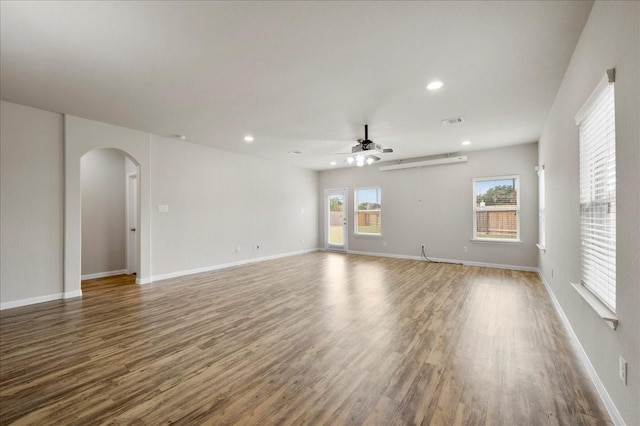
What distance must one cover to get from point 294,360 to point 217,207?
4.67m

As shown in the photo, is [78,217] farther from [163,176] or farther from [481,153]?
[481,153]

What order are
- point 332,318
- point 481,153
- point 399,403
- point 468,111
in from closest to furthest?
point 399,403 → point 332,318 → point 468,111 → point 481,153

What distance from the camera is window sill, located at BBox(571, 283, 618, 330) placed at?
1.60 meters

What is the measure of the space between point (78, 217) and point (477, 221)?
790 centimetres

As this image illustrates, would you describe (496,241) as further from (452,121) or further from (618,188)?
(618,188)

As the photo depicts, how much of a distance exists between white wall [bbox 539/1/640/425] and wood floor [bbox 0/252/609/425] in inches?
12.2

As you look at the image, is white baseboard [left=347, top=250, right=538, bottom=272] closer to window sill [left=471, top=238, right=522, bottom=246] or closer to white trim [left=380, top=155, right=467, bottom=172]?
window sill [left=471, top=238, right=522, bottom=246]

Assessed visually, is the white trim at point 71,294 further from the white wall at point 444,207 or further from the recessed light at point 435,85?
the white wall at point 444,207

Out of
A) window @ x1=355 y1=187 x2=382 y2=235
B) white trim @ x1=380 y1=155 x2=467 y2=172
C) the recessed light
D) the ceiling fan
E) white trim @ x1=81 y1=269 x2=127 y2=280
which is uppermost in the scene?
the recessed light

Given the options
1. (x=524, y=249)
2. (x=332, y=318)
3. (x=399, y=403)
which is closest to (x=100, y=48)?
(x=332, y=318)

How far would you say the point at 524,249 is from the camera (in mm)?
5836

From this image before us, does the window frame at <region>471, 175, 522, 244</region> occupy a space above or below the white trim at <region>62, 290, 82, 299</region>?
above

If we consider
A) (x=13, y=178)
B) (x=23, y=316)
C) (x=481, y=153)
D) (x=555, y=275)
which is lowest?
(x=23, y=316)

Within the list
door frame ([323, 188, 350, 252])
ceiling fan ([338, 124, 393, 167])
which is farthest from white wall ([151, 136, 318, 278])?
ceiling fan ([338, 124, 393, 167])
